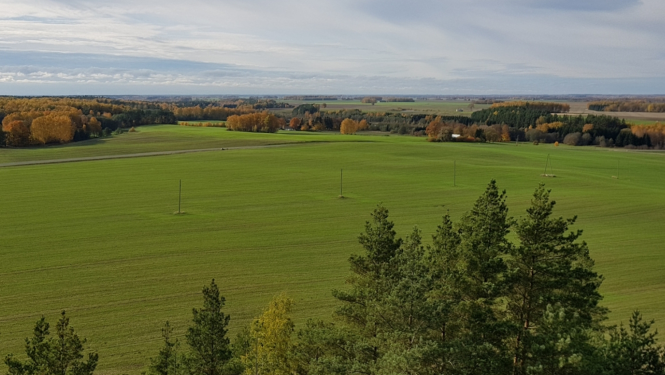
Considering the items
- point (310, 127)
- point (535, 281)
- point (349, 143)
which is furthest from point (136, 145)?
point (535, 281)

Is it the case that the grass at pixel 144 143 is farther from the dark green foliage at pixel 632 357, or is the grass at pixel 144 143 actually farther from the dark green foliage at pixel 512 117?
the dark green foliage at pixel 632 357

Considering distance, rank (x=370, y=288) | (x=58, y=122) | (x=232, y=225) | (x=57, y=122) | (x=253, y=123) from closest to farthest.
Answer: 1. (x=370, y=288)
2. (x=232, y=225)
3. (x=57, y=122)
4. (x=58, y=122)
5. (x=253, y=123)

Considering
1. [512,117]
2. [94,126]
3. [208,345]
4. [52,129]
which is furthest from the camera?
[512,117]

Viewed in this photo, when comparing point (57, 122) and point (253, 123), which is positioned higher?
point (253, 123)

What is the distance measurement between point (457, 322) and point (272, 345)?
6.73 m

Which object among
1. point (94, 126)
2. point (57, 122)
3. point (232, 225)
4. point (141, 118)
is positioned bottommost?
point (232, 225)

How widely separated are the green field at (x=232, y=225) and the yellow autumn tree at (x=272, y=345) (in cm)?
755

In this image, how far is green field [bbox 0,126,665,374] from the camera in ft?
96.4

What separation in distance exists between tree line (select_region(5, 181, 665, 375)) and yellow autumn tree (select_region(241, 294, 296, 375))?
0.16ft

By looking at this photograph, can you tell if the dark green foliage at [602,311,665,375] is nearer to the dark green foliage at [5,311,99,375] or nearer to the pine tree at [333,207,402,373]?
the pine tree at [333,207,402,373]

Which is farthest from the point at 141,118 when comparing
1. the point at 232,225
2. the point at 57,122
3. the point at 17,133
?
the point at 232,225

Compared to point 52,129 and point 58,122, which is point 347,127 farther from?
point 52,129

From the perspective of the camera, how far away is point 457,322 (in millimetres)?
14555

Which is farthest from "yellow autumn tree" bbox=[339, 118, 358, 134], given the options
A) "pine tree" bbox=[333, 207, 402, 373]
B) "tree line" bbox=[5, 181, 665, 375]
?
"pine tree" bbox=[333, 207, 402, 373]
